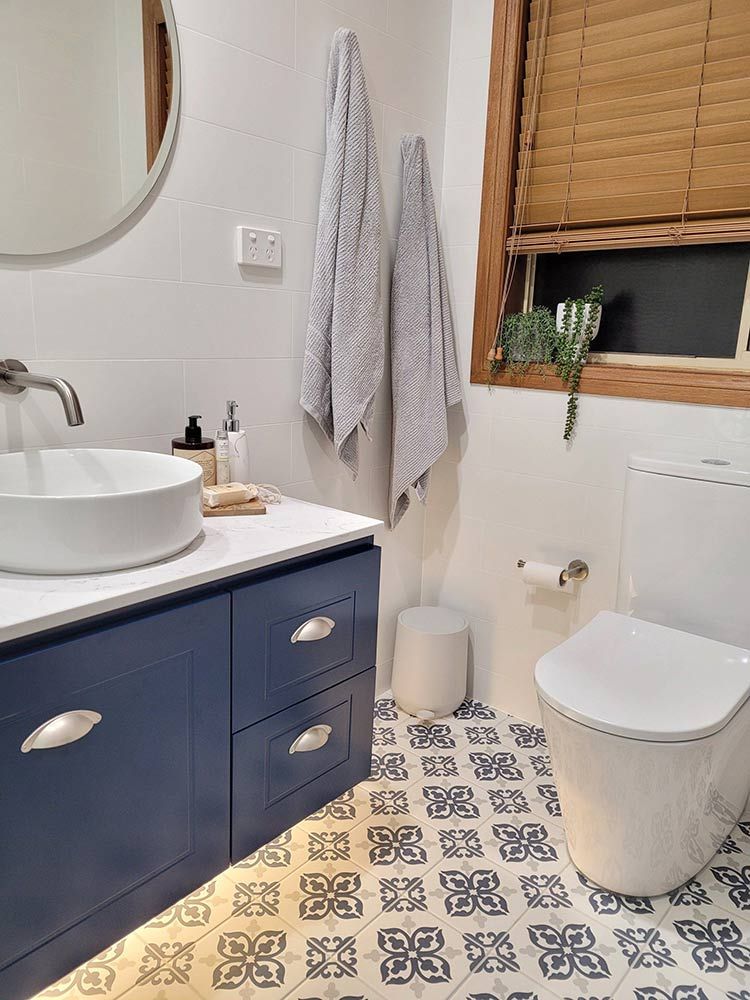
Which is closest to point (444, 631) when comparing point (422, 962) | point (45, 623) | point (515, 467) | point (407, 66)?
point (515, 467)

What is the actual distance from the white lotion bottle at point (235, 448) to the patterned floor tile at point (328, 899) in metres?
0.87

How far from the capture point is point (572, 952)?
1405 millimetres

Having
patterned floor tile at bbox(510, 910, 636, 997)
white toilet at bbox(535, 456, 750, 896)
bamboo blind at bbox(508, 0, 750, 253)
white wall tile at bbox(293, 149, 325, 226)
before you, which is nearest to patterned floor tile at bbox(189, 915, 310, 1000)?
patterned floor tile at bbox(510, 910, 636, 997)

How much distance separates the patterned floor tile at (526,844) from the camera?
1.63 meters

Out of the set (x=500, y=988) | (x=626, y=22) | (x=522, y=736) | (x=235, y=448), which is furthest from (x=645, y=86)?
(x=500, y=988)

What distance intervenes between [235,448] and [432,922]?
1054 millimetres

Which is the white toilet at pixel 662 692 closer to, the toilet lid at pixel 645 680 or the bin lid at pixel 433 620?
the toilet lid at pixel 645 680

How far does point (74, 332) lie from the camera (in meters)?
1.35

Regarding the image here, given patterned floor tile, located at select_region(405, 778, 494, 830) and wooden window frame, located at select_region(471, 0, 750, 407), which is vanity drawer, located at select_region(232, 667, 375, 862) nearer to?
patterned floor tile, located at select_region(405, 778, 494, 830)

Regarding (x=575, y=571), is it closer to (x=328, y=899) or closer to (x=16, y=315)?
(x=328, y=899)

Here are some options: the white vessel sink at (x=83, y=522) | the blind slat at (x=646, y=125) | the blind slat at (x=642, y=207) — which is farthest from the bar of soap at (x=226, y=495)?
the blind slat at (x=646, y=125)

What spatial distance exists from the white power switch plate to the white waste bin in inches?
43.6

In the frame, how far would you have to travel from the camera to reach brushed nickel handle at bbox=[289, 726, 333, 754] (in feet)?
4.53

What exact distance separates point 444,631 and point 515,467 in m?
0.52
